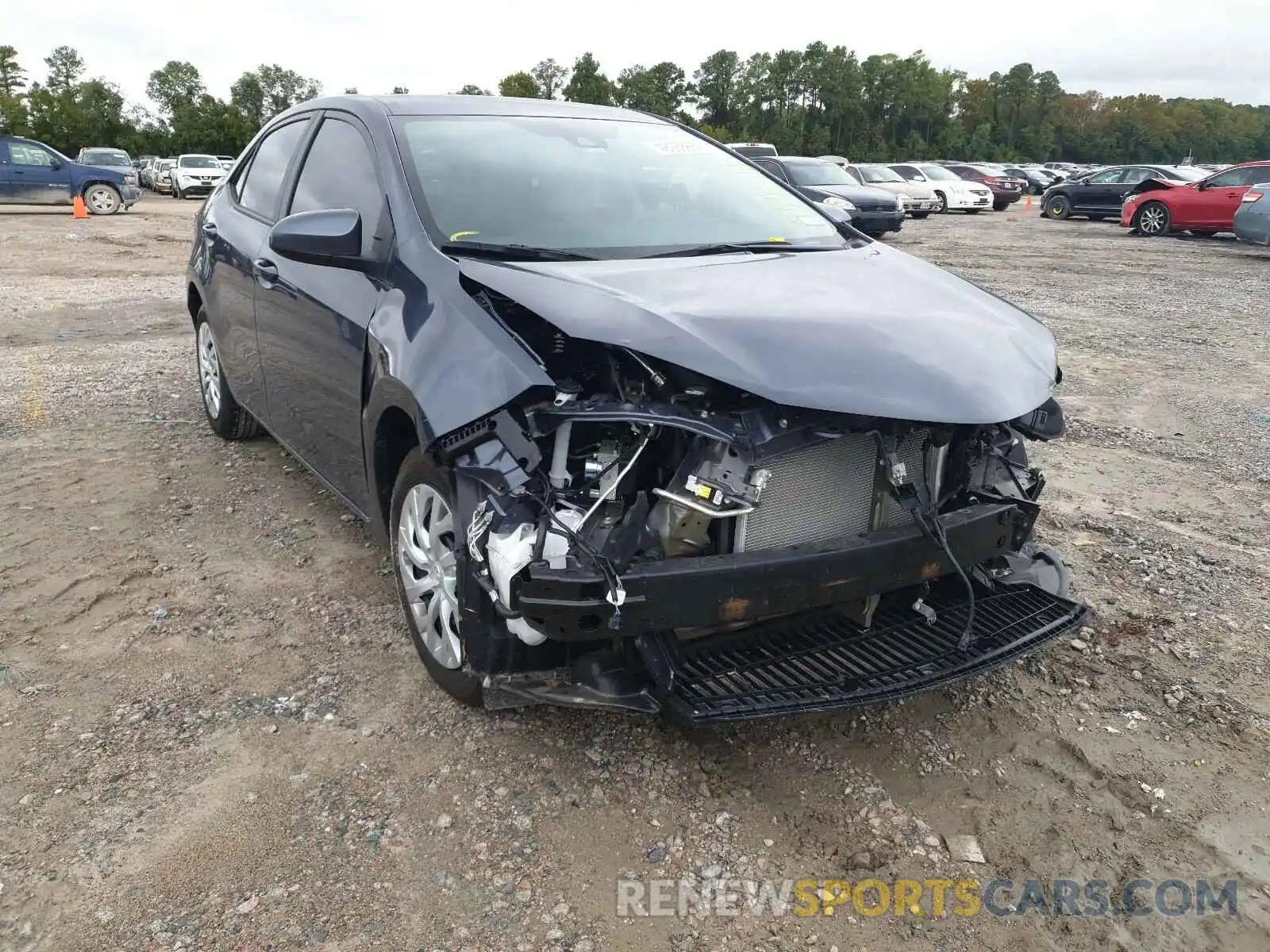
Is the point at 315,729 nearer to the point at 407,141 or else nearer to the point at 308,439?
the point at 308,439

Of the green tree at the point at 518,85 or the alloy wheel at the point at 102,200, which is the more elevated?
the green tree at the point at 518,85

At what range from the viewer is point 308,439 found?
383cm

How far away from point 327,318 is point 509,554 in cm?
144

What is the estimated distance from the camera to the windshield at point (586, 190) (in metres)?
3.15

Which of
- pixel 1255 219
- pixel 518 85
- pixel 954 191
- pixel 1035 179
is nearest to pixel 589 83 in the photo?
pixel 518 85

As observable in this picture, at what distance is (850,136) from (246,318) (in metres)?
103

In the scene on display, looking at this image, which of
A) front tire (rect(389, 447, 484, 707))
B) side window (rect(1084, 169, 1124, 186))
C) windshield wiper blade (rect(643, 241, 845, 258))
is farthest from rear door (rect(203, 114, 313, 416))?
side window (rect(1084, 169, 1124, 186))

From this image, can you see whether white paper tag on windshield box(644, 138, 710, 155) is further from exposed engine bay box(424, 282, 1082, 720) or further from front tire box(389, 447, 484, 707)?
front tire box(389, 447, 484, 707)

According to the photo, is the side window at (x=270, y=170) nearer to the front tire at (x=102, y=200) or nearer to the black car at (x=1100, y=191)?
the front tire at (x=102, y=200)

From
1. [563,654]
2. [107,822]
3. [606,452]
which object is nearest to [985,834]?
[563,654]

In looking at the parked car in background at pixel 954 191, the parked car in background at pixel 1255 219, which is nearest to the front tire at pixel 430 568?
the parked car in background at pixel 1255 219

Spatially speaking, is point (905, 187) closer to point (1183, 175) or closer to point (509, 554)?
point (1183, 175)

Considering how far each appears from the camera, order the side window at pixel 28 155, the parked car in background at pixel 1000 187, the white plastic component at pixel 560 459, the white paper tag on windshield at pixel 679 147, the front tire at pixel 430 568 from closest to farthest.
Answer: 1. the white plastic component at pixel 560 459
2. the front tire at pixel 430 568
3. the white paper tag on windshield at pixel 679 147
4. the side window at pixel 28 155
5. the parked car in background at pixel 1000 187

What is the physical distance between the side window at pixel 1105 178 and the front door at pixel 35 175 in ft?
80.1
